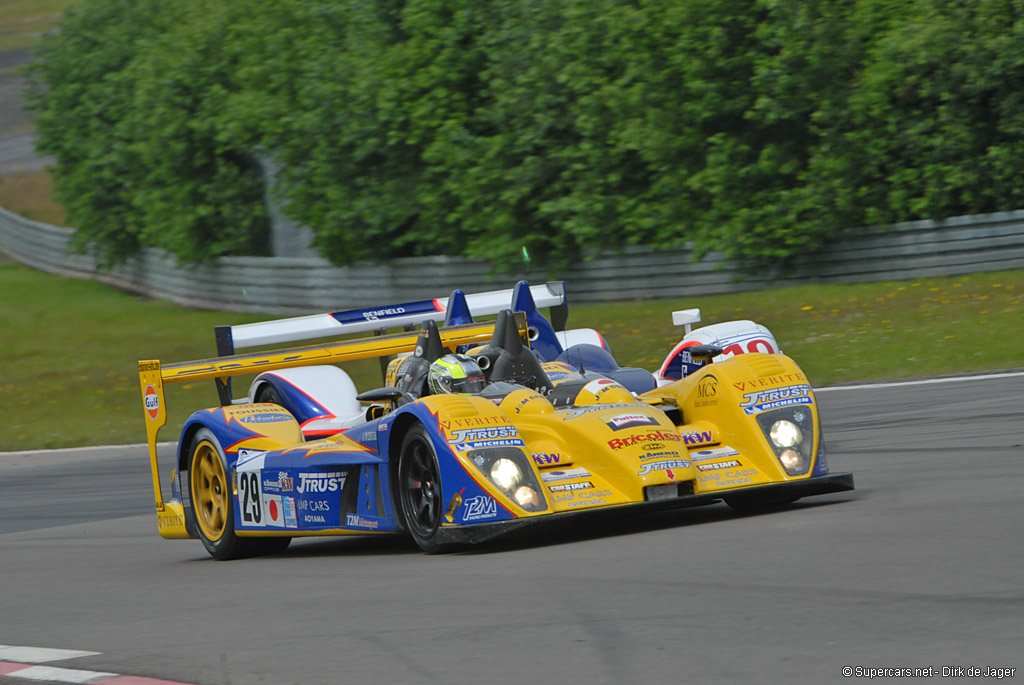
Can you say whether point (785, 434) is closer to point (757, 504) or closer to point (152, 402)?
point (757, 504)

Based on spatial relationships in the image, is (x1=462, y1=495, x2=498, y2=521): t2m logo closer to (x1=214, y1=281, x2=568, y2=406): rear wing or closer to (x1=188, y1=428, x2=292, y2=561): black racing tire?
(x1=188, y1=428, x2=292, y2=561): black racing tire

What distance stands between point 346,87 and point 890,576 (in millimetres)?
24284

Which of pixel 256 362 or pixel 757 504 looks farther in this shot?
pixel 256 362

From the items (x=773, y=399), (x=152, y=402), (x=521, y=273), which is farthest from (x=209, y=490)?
(x=521, y=273)

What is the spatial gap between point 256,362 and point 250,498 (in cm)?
120

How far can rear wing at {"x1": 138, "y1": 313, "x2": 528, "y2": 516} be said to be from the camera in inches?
365

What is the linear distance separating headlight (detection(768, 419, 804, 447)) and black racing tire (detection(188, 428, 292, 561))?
3.16 meters

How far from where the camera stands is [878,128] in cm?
2109

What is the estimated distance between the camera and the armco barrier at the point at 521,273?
65.4 feet

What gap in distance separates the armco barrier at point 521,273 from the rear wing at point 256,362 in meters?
9.78

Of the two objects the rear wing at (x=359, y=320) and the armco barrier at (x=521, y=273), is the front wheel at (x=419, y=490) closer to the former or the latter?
the rear wing at (x=359, y=320)

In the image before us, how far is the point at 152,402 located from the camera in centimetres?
935

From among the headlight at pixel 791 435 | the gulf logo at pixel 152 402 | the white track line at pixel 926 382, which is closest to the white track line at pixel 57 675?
the headlight at pixel 791 435

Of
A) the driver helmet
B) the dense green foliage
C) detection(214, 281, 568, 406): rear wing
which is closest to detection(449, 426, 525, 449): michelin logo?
the driver helmet
